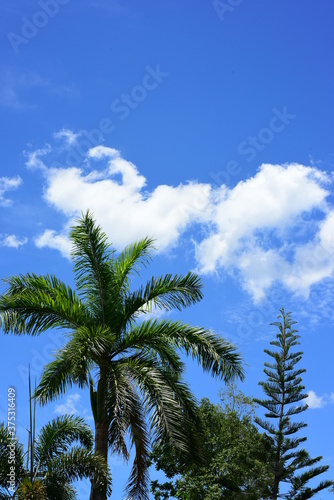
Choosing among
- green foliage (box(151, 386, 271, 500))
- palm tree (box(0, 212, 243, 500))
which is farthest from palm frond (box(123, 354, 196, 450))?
green foliage (box(151, 386, 271, 500))

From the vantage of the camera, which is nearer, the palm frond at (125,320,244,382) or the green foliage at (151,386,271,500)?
the palm frond at (125,320,244,382)

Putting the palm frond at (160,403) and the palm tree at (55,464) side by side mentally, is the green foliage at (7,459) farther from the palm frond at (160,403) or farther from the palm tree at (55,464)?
the palm frond at (160,403)

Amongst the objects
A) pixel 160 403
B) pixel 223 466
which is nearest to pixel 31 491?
pixel 160 403

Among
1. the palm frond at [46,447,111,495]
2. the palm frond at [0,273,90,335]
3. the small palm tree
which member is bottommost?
the small palm tree

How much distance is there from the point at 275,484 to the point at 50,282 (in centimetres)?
1280

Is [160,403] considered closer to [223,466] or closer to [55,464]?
[55,464]

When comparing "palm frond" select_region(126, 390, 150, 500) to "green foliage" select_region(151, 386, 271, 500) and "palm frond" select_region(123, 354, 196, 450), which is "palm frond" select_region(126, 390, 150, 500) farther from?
"green foliage" select_region(151, 386, 271, 500)

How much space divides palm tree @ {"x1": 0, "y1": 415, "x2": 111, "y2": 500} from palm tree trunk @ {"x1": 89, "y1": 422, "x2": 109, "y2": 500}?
5.4 inches

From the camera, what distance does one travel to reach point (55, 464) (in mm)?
12188

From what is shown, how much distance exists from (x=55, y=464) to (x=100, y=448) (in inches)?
42.4

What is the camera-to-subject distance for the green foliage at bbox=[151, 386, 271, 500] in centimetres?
2152

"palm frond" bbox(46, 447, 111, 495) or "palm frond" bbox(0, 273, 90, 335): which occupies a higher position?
"palm frond" bbox(0, 273, 90, 335)

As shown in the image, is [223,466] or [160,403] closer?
[160,403]

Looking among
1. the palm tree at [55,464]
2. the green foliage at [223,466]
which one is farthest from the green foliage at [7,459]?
the green foliage at [223,466]
